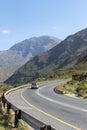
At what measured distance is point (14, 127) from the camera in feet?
48.7

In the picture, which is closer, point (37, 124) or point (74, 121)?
point (37, 124)

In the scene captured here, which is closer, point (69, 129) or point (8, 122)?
point (69, 129)

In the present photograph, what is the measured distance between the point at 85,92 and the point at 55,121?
91.9 feet

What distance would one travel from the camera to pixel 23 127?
45.1ft

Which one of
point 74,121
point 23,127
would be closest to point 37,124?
point 23,127

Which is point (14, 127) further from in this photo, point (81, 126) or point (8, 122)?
point (81, 126)

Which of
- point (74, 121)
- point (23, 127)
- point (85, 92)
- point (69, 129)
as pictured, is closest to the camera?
point (23, 127)

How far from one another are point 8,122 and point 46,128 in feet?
20.9

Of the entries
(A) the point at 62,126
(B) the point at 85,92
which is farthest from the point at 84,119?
(B) the point at 85,92

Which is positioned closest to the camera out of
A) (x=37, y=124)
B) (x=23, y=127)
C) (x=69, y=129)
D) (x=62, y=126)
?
(x=37, y=124)

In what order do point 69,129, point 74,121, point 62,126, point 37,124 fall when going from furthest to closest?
point 74,121, point 62,126, point 69,129, point 37,124

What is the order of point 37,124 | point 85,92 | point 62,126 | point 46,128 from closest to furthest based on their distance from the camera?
point 46,128 → point 37,124 → point 62,126 → point 85,92

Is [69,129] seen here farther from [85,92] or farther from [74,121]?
[85,92]

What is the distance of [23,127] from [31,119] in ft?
3.66
